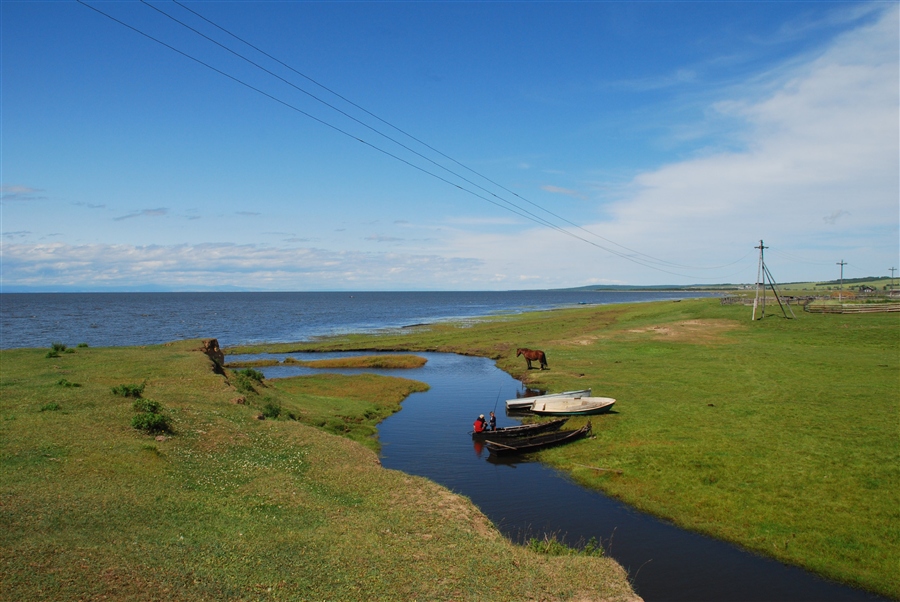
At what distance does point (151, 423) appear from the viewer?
844 inches

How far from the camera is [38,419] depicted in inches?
829

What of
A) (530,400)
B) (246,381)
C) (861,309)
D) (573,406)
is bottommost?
(530,400)

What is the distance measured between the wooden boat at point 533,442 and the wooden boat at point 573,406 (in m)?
2.92

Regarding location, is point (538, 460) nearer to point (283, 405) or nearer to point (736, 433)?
point (736, 433)

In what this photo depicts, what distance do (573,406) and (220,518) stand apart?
2400cm

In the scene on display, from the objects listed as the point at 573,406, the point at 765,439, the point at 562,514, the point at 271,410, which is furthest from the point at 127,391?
the point at 765,439

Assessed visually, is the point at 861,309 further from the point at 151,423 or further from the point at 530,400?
the point at 151,423

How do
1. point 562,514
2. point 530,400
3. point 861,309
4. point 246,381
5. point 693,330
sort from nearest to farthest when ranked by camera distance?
1. point 562,514
2. point 246,381
3. point 530,400
4. point 861,309
5. point 693,330

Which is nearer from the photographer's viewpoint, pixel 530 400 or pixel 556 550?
pixel 556 550

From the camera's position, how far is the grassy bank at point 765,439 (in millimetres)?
18500

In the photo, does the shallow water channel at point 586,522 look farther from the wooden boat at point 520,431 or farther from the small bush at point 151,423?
the small bush at point 151,423

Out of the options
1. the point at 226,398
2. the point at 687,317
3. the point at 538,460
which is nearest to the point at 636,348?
the point at 687,317

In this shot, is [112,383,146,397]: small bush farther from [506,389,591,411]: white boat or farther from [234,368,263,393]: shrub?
[506,389,591,411]: white boat

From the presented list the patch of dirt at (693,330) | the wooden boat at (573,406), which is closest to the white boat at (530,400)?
the wooden boat at (573,406)
